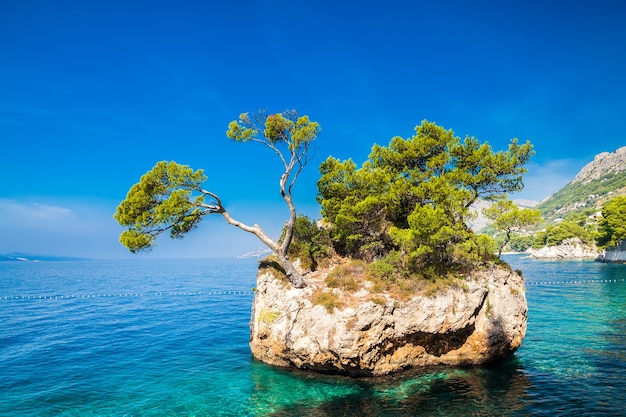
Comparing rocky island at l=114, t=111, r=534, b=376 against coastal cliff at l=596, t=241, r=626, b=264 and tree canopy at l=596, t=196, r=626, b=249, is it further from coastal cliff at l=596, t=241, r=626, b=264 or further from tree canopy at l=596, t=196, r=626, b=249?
coastal cliff at l=596, t=241, r=626, b=264

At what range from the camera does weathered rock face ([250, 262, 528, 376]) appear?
19.7 m

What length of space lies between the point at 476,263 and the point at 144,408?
817 inches

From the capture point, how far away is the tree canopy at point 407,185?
2527cm

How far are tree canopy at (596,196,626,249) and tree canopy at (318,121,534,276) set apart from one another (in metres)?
107

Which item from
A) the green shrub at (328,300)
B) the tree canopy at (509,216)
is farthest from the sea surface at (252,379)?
the tree canopy at (509,216)

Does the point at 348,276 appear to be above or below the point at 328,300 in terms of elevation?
above

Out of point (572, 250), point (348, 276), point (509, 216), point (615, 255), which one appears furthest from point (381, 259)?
point (572, 250)

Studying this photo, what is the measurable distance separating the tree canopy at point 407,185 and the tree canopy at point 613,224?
4196 inches

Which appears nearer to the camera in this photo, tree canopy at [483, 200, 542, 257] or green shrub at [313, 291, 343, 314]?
green shrub at [313, 291, 343, 314]

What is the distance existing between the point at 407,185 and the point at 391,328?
10.8m

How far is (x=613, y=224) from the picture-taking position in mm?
105625

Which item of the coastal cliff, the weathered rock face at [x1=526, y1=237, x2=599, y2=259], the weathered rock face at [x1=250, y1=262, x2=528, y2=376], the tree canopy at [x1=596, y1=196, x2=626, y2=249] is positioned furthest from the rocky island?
the weathered rock face at [x1=526, y1=237, x2=599, y2=259]

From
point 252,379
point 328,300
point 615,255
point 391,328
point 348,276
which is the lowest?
point 252,379

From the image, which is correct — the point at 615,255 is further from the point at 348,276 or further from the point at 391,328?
the point at 348,276
